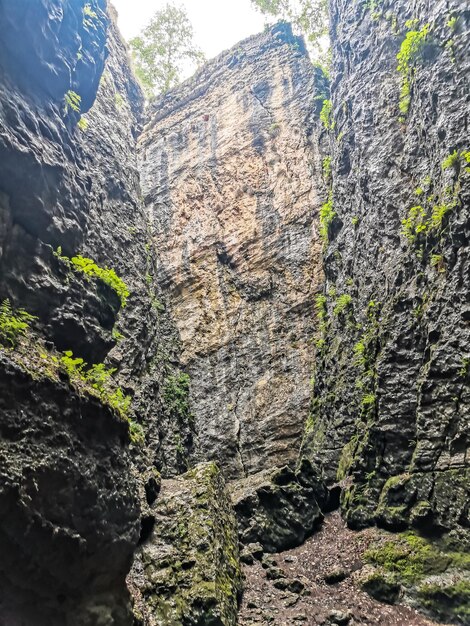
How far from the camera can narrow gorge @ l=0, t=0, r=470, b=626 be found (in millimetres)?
5273

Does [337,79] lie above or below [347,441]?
above

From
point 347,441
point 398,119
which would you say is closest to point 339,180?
point 398,119

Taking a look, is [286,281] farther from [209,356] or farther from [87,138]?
[87,138]

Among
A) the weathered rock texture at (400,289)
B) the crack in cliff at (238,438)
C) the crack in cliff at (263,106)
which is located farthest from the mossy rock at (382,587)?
the crack in cliff at (263,106)

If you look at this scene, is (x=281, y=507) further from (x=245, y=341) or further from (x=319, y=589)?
(x=245, y=341)

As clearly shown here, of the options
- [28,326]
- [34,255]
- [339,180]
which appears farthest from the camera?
[339,180]

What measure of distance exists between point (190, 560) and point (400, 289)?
704 centimetres

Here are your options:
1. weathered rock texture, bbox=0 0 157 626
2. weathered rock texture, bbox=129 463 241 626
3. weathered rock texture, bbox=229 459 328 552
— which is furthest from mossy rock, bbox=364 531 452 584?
weathered rock texture, bbox=0 0 157 626

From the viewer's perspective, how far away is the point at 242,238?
17531 millimetres

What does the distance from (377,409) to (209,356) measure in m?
6.85

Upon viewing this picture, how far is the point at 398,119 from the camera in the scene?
40.5 feet

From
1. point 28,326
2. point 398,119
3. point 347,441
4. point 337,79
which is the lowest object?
point 28,326

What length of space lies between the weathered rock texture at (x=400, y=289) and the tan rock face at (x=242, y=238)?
4.90 feet

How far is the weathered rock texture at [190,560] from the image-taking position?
6.85 m
